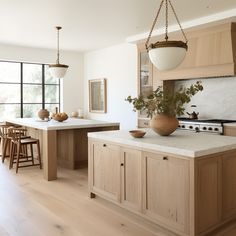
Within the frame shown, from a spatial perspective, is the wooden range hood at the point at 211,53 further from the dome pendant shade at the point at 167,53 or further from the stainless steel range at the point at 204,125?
the dome pendant shade at the point at 167,53

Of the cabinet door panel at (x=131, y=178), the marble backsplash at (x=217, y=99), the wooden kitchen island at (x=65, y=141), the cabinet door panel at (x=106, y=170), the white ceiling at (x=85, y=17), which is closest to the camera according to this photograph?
the cabinet door panel at (x=131, y=178)

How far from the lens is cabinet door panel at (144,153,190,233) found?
2.37m

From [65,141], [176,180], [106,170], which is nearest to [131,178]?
[106,170]

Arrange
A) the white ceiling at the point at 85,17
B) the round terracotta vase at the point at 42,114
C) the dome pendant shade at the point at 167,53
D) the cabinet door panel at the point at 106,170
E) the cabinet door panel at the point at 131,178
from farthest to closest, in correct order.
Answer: the round terracotta vase at the point at 42,114 < the white ceiling at the point at 85,17 < the cabinet door panel at the point at 106,170 < the cabinet door panel at the point at 131,178 < the dome pendant shade at the point at 167,53

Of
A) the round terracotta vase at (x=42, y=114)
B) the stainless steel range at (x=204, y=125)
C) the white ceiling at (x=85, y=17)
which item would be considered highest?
the white ceiling at (x=85, y=17)

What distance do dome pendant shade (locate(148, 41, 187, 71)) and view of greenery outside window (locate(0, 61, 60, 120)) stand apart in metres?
5.48

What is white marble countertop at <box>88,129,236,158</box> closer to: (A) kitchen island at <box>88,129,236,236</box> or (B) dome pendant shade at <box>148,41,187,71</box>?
(A) kitchen island at <box>88,129,236,236</box>

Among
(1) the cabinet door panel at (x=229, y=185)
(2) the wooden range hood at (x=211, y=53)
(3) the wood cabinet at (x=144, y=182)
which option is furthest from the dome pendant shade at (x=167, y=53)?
(2) the wooden range hood at (x=211, y=53)

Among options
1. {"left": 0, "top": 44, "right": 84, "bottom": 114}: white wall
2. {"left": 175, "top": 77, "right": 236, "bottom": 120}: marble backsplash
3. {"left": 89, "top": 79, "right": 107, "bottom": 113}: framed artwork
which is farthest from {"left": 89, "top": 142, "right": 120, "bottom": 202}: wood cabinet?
{"left": 0, "top": 44, "right": 84, "bottom": 114}: white wall

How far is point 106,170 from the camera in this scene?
3.21 metres

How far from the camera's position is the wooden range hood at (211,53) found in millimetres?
4445

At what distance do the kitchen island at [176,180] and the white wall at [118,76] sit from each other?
3650mm

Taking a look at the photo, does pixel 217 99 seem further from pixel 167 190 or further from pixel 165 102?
pixel 167 190

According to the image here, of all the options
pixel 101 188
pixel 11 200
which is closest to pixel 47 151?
pixel 11 200
